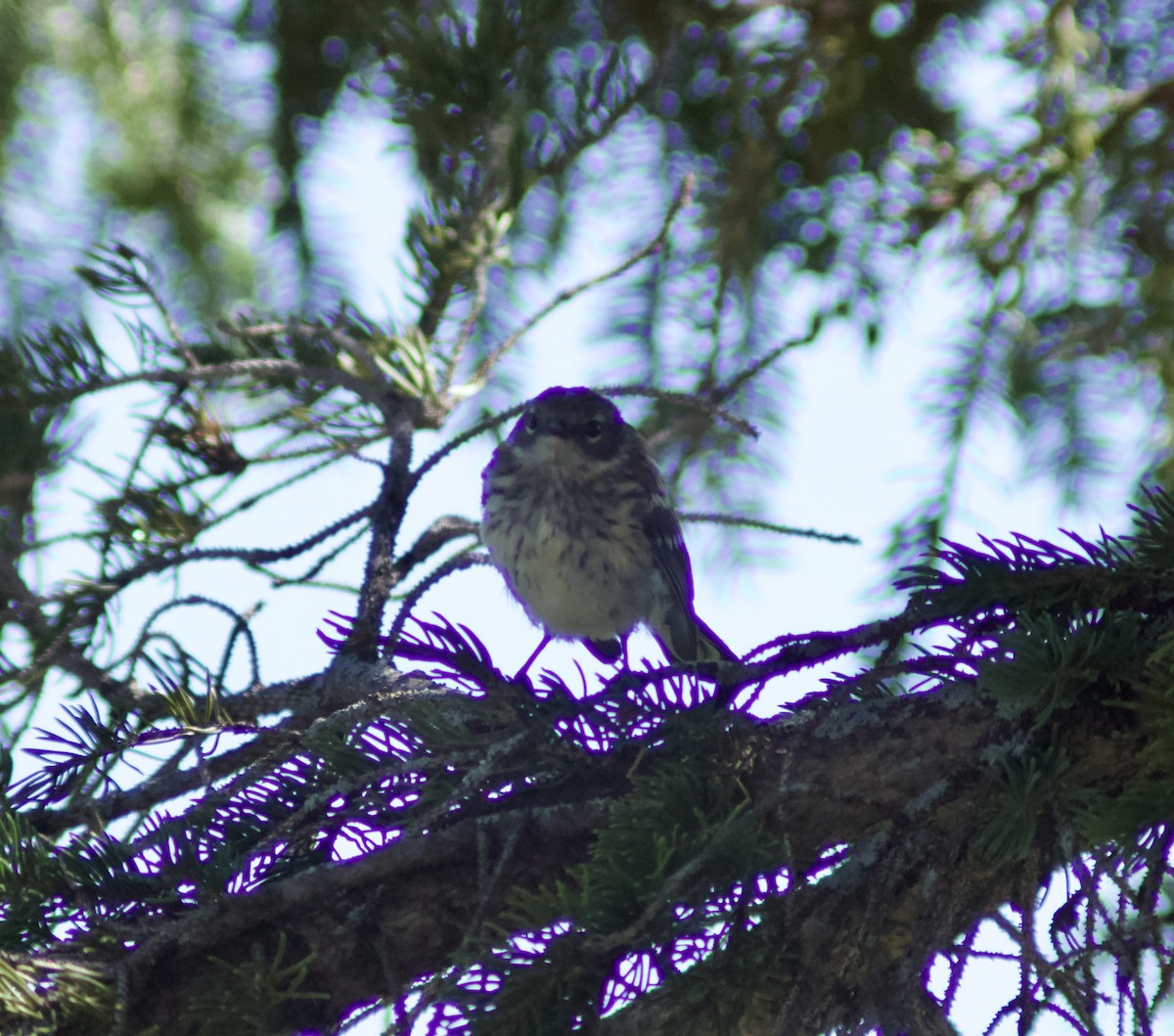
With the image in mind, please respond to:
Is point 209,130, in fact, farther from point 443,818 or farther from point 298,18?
point 443,818

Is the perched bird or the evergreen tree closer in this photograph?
the evergreen tree

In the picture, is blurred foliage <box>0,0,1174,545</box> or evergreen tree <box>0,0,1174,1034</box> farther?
blurred foliage <box>0,0,1174,545</box>

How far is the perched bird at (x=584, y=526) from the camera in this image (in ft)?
12.5

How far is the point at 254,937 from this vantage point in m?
1.75

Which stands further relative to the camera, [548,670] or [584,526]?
[584,526]

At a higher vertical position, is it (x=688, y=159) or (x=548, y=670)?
(x=688, y=159)

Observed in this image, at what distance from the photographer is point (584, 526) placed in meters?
3.88

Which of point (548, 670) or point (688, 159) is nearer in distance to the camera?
point (548, 670)

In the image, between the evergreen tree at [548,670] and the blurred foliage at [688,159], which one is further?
the blurred foliage at [688,159]

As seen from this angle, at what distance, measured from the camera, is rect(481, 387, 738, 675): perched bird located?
3818 millimetres

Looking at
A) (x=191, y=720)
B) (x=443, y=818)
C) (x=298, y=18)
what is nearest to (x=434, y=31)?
(x=298, y=18)

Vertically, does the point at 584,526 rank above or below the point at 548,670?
above

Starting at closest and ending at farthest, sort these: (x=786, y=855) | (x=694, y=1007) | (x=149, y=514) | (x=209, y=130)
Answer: (x=694, y=1007)
(x=786, y=855)
(x=149, y=514)
(x=209, y=130)

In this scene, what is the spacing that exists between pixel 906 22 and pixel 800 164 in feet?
1.49
